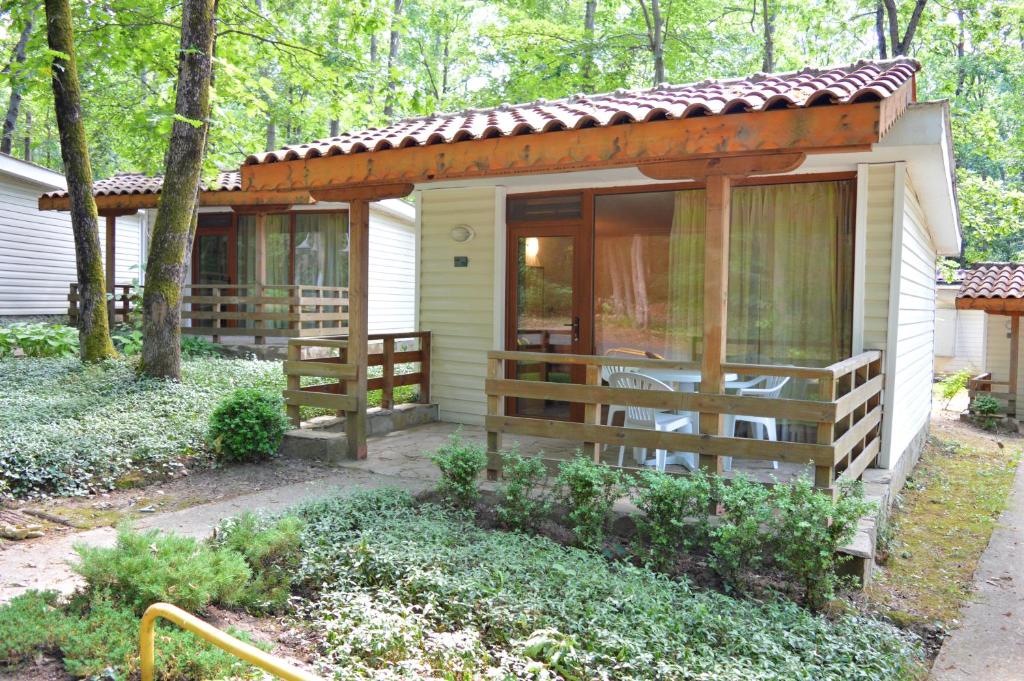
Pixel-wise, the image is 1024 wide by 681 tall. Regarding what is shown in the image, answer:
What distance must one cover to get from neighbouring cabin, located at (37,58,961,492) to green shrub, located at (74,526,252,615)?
2218 millimetres

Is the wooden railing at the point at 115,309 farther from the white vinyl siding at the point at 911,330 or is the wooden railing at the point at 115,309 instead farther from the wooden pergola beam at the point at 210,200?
the white vinyl siding at the point at 911,330

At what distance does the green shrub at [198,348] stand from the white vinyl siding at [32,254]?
3495 mm

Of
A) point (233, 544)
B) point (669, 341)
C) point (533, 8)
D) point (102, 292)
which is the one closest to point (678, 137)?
point (669, 341)

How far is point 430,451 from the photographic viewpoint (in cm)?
634

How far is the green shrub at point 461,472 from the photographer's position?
4.68 m

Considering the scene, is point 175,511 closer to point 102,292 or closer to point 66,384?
point 66,384

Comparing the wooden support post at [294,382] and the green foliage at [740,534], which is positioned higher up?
the wooden support post at [294,382]

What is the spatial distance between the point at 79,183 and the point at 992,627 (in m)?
9.83

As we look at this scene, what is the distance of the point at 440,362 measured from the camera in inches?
313

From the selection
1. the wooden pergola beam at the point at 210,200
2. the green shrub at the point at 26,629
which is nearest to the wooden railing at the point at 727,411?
the green shrub at the point at 26,629

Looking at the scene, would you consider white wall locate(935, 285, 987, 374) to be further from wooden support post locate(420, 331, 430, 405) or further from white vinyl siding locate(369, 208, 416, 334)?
wooden support post locate(420, 331, 430, 405)

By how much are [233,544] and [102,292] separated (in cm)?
662

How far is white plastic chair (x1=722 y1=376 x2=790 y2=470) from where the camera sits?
5695 millimetres

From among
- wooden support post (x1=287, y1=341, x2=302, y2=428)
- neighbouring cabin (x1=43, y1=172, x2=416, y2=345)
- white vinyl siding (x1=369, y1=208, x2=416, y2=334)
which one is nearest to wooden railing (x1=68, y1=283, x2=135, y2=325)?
neighbouring cabin (x1=43, y1=172, x2=416, y2=345)
